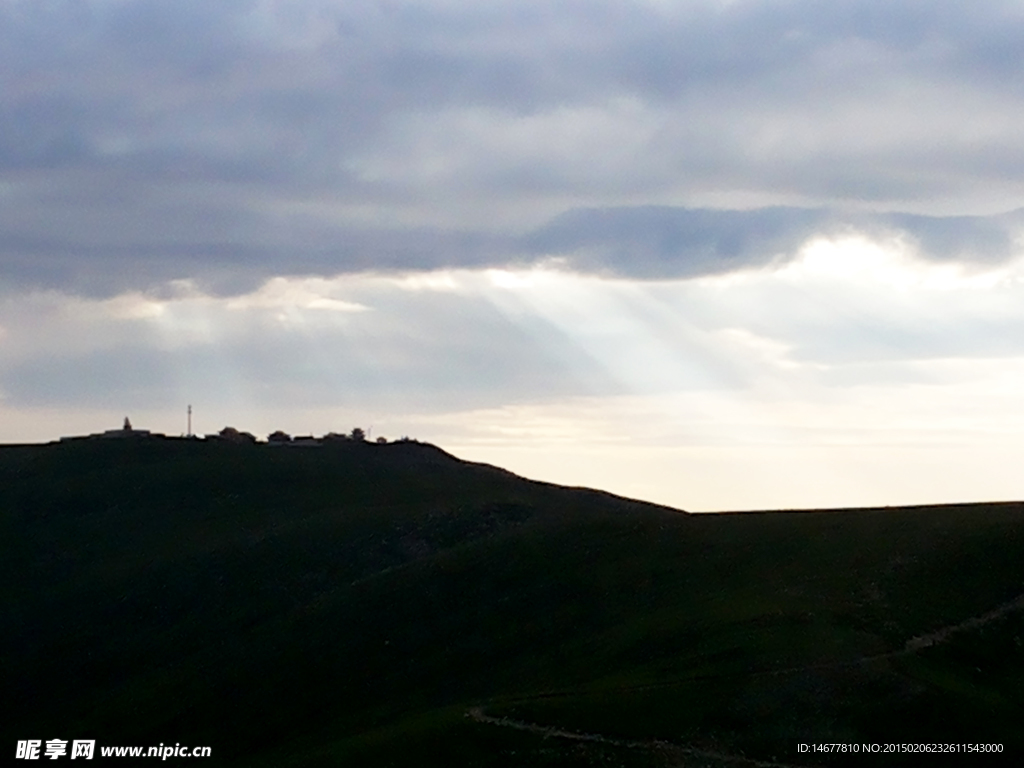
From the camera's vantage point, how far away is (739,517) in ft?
381

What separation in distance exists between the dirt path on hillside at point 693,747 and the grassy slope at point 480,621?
0.49 meters

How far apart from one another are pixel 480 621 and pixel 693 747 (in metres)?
38.2

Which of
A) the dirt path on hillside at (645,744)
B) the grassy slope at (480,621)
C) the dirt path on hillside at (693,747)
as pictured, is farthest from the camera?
the grassy slope at (480,621)

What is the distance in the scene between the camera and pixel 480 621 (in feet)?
339

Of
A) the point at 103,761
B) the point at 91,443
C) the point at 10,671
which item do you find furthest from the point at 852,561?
the point at 91,443

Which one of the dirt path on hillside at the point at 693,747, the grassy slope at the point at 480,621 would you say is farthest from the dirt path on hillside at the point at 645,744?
the grassy slope at the point at 480,621

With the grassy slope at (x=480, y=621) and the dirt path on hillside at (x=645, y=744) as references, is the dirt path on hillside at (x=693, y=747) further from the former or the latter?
the grassy slope at (x=480, y=621)

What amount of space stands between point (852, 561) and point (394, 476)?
274 ft

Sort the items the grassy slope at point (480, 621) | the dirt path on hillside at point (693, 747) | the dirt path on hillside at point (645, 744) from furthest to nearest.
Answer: the grassy slope at point (480, 621) → the dirt path on hillside at point (693, 747) → the dirt path on hillside at point (645, 744)

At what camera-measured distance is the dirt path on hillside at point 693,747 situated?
218 feet

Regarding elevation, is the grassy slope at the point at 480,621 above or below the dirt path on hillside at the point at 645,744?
above

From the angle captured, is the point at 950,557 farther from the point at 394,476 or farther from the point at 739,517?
the point at 394,476

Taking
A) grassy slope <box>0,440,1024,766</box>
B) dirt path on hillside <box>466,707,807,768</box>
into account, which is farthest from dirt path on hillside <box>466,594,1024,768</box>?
grassy slope <box>0,440,1024,766</box>

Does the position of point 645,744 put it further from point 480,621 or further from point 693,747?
point 480,621
